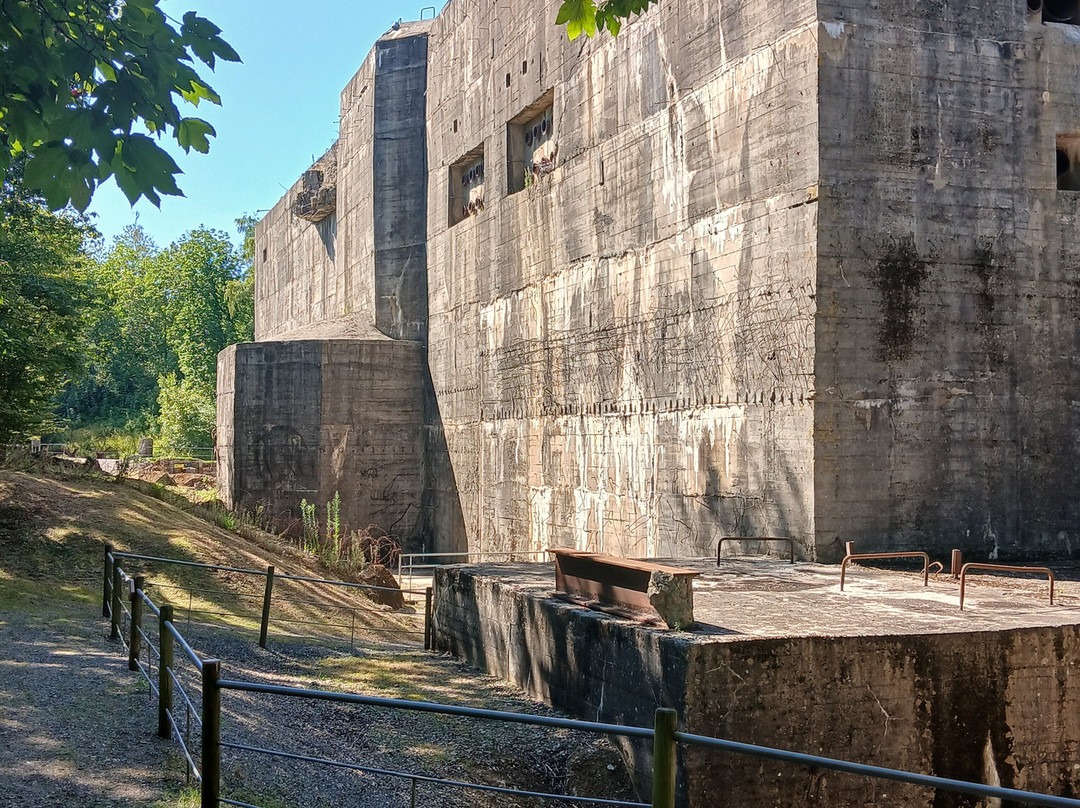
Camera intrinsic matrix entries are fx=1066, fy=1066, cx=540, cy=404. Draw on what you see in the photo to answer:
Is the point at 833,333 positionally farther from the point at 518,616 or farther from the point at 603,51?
the point at 603,51

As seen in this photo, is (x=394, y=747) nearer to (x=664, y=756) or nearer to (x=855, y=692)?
(x=855, y=692)

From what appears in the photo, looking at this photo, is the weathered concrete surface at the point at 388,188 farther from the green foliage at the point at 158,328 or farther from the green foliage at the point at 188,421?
the green foliage at the point at 158,328

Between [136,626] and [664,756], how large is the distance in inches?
231

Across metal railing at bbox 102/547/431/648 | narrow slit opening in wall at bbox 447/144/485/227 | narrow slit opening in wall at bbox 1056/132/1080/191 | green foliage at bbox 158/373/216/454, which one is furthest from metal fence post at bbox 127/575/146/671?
green foliage at bbox 158/373/216/454

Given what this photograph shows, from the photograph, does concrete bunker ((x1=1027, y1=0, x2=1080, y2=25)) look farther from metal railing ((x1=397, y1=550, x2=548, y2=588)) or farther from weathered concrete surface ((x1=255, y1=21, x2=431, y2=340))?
weathered concrete surface ((x1=255, y1=21, x2=431, y2=340))

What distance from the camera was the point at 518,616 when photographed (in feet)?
33.9

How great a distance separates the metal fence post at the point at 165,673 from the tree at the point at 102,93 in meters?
3.21

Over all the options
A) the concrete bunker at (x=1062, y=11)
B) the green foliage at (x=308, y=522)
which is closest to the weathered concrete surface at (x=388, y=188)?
the green foliage at (x=308, y=522)

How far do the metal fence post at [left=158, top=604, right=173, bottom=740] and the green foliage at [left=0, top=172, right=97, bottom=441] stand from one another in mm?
9008

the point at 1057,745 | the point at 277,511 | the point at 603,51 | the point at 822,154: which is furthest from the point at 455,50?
the point at 1057,745

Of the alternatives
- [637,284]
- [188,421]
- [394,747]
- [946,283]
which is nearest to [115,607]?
[394,747]

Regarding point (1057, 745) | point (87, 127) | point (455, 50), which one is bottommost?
point (1057, 745)

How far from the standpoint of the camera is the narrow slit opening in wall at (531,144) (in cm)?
1825

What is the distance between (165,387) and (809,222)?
4079 cm
